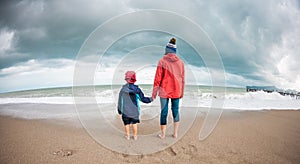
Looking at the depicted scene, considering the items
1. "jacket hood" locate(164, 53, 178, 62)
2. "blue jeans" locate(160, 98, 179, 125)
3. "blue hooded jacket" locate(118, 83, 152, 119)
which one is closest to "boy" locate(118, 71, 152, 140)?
"blue hooded jacket" locate(118, 83, 152, 119)

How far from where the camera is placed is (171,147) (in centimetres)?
296

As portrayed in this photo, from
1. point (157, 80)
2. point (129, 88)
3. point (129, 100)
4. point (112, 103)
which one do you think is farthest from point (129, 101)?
point (112, 103)

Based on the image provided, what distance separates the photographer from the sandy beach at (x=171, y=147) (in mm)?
2525

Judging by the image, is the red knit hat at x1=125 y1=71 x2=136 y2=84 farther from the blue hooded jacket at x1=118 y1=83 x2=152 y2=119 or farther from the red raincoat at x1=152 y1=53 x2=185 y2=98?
the red raincoat at x1=152 y1=53 x2=185 y2=98

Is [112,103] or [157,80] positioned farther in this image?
[112,103]

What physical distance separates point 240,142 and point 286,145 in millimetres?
805

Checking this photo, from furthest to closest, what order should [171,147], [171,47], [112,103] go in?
[112,103] < [171,47] < [171,147]

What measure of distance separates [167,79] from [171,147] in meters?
1.23

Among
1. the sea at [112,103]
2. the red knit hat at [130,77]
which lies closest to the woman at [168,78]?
the red knit hat at [130,77]

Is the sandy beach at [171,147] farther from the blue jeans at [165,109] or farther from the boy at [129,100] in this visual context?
the boy at [129,100]

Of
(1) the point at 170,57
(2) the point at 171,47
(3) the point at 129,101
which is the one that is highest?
(2) the point at 171,47

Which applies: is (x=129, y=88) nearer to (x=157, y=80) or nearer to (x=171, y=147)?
(x=157, y=80)

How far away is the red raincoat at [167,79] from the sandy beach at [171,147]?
97 cm

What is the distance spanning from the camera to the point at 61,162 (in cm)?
240
